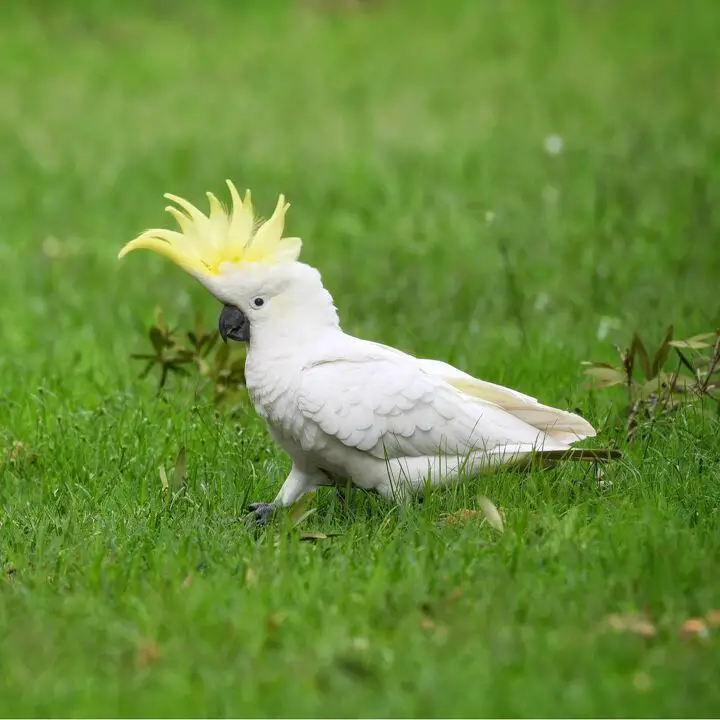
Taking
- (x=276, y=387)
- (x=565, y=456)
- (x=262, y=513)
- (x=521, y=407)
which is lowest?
(x=262, y=513)

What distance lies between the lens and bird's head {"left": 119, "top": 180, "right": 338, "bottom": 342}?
3.68 meters

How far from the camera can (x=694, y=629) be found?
2.88 metres

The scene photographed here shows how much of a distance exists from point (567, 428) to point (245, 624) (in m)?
1.30

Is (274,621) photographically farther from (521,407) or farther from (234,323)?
(521,407)

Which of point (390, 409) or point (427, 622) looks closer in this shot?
point (427, 622)

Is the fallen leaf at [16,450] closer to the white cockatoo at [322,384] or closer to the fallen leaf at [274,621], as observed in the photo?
the white cockatoo at [322,384]

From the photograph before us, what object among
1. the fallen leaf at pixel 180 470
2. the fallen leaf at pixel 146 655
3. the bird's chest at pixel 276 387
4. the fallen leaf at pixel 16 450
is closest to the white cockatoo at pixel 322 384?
the bird's chest at pixel 276 387

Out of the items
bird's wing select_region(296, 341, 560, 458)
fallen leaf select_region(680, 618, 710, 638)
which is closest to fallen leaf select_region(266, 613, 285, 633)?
bird's wing select_region(296, 341, 560, 458)

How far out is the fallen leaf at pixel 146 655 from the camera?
2836 millimetres

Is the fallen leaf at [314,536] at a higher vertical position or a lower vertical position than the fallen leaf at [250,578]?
lower

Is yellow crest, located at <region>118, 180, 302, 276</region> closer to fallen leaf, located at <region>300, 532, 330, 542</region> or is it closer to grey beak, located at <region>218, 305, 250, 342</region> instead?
grey beak, located at <region>218, 305, 250, 342</region>

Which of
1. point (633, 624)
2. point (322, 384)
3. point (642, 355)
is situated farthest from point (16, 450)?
point (633, 624)

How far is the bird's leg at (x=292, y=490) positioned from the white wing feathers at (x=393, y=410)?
0.79ft

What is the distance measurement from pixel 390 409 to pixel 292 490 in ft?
1.38
